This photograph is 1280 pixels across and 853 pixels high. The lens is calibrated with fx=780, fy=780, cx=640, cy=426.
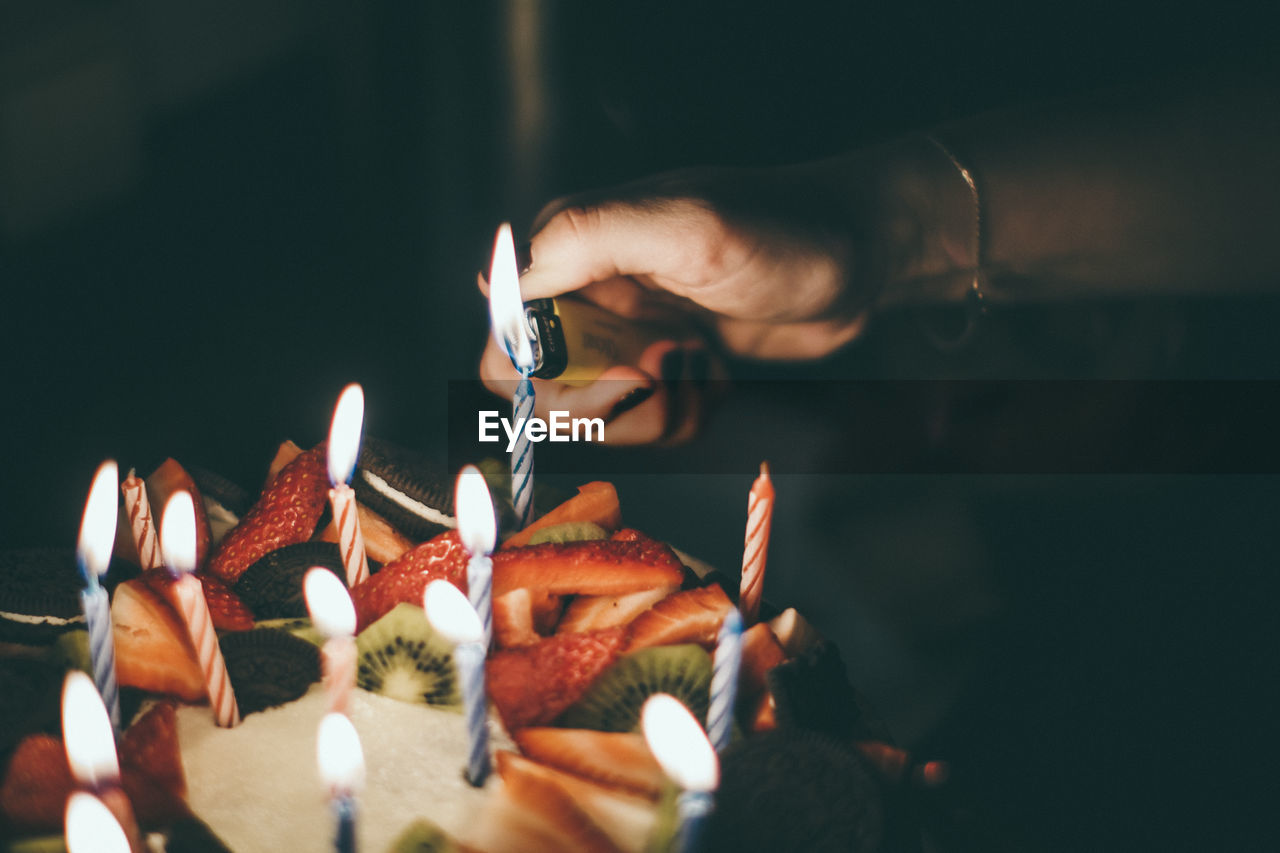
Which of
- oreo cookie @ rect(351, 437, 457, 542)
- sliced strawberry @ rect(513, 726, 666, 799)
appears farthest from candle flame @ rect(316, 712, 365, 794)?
oreo cookie @ rect(351, 437, 457, 542)

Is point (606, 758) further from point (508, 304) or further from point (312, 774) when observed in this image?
point (508, 304)

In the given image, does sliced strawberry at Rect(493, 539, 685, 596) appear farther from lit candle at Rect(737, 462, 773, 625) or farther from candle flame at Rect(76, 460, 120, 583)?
candle flame at Rect(76, 460, 120, 583)

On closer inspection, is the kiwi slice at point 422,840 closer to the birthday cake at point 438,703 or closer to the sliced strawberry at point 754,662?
the birthday cake at point 438,703

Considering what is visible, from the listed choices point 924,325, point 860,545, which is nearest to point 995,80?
point 924,325

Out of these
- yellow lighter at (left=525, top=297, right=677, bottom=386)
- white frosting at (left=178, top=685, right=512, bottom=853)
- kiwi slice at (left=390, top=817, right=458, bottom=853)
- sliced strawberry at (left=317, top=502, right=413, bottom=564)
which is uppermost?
yellow lighter at (left=525, top=297, right=677, bottom=386)

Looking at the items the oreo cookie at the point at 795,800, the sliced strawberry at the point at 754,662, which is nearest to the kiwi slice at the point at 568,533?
the sliced strawberry at the point at 754,662

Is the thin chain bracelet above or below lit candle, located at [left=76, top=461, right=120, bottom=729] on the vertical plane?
above

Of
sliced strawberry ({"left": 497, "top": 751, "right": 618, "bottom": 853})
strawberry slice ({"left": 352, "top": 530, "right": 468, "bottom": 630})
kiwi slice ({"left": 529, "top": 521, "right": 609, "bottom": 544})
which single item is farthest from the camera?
kiwi slice ({"left": 529, "top": 521, "right": 609, "bottom": 544})

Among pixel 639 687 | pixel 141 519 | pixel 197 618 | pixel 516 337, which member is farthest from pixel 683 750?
pixel 141 519

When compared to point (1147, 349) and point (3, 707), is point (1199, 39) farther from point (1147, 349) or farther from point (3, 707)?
point (3, 707)
